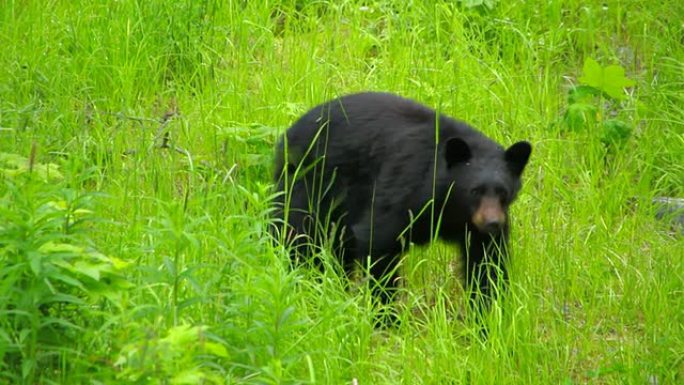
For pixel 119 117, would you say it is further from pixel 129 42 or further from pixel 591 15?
pixel 591 15

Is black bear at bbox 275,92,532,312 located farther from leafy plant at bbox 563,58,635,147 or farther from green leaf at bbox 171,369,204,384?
green leaf at bbox 171,369,204,384

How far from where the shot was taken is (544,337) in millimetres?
5488

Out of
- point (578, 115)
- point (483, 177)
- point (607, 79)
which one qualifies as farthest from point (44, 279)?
point (607, 79)

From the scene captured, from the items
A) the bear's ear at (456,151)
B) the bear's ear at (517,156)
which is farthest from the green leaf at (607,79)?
the bear's ear at (456,151)

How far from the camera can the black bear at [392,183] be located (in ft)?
19.7

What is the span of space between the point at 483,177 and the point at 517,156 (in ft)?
0.76

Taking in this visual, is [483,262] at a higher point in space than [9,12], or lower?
lower

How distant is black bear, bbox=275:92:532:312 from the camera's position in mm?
6004

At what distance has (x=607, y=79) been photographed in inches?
300

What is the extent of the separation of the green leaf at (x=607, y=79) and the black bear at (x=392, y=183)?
154 centimetres

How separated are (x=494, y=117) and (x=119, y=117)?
7.42 ft

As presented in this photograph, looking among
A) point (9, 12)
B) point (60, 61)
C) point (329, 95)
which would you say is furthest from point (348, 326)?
point (9, 12)

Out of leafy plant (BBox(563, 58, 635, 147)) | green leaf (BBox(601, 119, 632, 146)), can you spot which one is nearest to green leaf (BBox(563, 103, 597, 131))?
leafy plant (BBox(563, 58, 635, 147))

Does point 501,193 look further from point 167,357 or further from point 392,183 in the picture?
point 167,357
